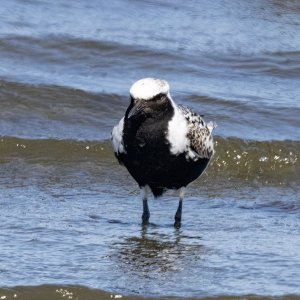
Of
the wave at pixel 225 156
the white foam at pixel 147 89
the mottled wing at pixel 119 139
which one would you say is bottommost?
the wave at pixel 225 156

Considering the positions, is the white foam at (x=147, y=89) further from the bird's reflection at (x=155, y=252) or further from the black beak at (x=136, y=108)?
the bird's reflection at (x=155, y=252)

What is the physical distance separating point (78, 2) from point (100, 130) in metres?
5.03

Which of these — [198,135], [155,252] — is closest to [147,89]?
[198,135]

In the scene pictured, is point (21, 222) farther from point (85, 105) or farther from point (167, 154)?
point (85, 105)

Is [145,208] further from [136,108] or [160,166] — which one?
[136,108]

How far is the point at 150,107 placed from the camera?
8141 mm

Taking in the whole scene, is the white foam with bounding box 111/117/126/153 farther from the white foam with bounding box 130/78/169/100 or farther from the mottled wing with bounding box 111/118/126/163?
the white foam with bounding box 130/78/169/100

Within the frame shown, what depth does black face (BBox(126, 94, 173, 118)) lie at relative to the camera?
→ 8.04 meters

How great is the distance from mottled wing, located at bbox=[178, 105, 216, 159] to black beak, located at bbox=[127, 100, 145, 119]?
50 cm

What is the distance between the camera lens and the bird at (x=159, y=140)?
8102 millimetres

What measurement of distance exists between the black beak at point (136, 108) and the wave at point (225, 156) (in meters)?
2.33

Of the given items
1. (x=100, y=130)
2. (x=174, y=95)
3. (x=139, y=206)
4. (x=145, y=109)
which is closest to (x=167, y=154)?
(x=145, y=109)

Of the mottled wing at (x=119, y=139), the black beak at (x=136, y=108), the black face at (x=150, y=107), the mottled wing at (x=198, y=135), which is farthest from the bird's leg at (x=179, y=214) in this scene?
the black beak at (x=136, y=108)

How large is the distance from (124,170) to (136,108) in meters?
2.43
